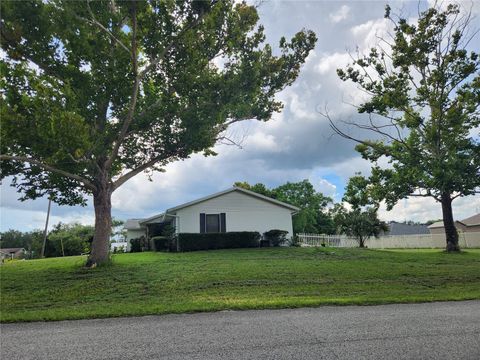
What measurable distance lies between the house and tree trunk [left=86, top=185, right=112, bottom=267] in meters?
7.36

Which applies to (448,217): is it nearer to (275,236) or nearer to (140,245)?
(275,236)

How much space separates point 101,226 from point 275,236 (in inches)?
443

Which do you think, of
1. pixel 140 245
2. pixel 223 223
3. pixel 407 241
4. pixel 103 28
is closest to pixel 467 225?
pixel 407 241

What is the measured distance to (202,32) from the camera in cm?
1501

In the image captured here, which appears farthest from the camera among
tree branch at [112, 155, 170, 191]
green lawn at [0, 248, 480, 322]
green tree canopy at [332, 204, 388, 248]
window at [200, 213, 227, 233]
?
green tree canopy at [332, 204, 388, 248]

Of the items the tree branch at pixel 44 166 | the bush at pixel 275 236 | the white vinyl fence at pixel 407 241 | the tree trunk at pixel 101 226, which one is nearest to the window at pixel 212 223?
the bush at pixel 275 236

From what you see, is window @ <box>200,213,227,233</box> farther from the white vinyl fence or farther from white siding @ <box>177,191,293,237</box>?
the white vinyl fence

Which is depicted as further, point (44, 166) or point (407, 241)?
point (407, 241)

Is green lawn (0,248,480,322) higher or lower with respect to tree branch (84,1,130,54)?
lower

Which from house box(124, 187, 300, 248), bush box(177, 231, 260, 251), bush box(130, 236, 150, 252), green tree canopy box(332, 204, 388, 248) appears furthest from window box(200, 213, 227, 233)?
green tree canopy box(332, 204, 388, 248)

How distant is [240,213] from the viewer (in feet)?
75.4

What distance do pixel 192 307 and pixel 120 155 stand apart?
10.9 m

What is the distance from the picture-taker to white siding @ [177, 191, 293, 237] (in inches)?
869

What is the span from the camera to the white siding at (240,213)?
2208 centimetres
